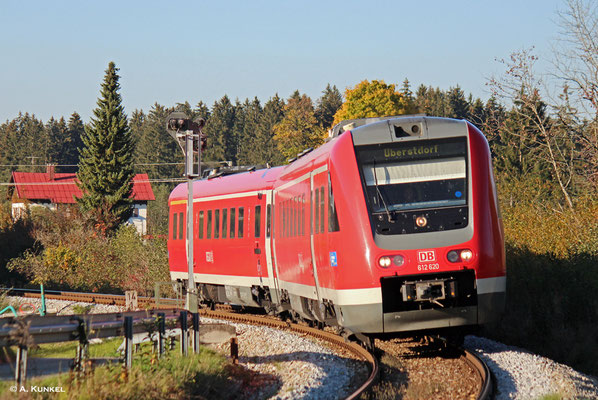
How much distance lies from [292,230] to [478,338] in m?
3.82

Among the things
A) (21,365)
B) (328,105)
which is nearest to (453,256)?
(21,365)

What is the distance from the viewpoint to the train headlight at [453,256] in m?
11.0

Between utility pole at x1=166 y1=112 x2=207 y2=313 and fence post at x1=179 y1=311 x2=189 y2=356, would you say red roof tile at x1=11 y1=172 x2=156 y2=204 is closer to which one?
utility pole at x1=166 y1=112 x2=207 y2=313

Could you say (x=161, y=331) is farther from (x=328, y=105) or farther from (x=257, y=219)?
(x=328, y=105)

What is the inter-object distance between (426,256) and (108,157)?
184 feet

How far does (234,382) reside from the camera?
37.4ft

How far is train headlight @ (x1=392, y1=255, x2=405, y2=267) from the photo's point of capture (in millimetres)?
10961

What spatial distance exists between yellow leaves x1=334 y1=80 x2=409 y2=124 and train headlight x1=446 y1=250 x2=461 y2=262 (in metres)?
51.6

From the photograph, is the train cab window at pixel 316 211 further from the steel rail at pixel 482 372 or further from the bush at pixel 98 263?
the bush at pixel 98 263

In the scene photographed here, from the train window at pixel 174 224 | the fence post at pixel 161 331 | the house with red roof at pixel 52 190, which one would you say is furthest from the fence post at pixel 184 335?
the house with red roof at pixel 52 190

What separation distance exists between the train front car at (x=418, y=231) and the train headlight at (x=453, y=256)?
0.01m

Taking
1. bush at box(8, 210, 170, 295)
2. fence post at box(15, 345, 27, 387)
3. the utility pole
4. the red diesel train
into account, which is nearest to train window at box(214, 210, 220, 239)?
the utility pole

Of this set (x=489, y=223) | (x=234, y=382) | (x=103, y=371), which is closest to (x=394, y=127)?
(x=489, y=223)

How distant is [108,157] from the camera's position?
6462 centimetres
